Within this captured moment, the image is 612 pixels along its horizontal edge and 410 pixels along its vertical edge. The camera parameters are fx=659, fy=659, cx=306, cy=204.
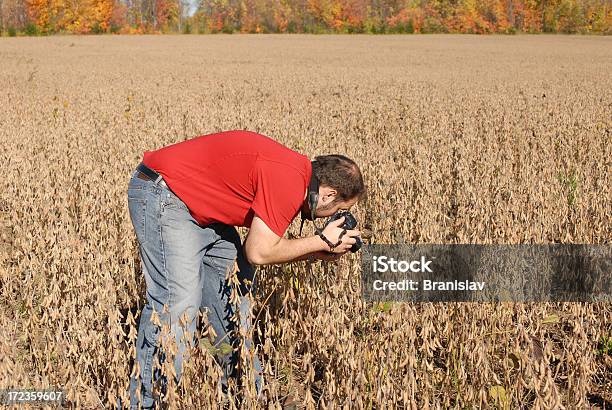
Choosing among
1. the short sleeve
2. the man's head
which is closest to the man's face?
the man's head

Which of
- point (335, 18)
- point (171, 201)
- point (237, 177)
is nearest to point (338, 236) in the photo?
point (237, 177)

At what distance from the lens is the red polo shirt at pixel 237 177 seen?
251 centimetres

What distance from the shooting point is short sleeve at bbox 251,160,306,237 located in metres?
2.49

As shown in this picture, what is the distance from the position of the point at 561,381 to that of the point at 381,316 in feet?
3.25

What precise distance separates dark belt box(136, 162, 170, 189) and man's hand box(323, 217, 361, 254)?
711mm

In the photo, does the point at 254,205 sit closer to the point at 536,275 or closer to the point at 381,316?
the point at 381,316

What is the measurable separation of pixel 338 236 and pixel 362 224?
2010mm

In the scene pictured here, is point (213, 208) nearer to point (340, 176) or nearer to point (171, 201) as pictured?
point (171, 201)

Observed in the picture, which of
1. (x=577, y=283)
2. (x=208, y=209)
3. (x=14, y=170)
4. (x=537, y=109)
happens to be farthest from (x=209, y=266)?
(x=537, y=109)

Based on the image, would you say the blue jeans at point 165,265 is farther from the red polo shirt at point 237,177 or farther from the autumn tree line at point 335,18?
the autumn tree line at point 335,18

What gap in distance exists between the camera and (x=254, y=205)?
2523 millimetres

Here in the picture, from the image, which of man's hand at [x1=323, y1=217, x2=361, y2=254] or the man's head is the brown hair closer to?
the man's head

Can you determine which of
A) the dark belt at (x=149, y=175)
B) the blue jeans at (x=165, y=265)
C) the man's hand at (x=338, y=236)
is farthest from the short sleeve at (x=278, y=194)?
the dark belt at (x=149, y=175)

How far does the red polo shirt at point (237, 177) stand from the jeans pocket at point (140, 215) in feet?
0.50
